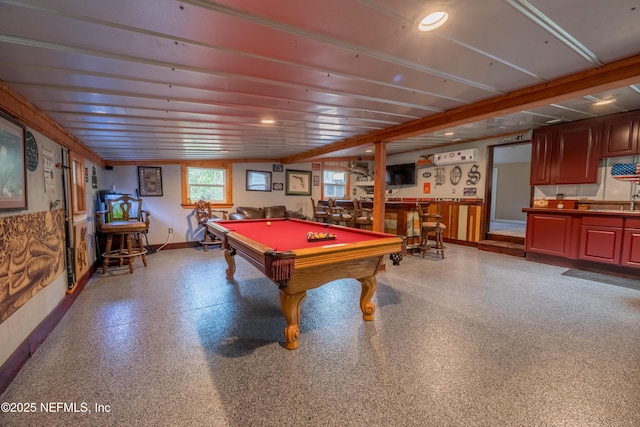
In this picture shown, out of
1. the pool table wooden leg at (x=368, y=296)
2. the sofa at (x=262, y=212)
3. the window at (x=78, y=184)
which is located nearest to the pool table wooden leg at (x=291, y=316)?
the pool table wooden leg at (x=368, y=296)

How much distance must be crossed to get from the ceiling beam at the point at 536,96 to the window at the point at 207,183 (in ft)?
14.5

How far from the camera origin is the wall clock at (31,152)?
7.14ft

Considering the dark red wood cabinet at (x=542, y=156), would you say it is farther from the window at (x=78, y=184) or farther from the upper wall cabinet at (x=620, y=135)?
the window at (x=78, y=184)

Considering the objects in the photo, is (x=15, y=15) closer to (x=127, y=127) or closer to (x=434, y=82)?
(x=127, y=127)

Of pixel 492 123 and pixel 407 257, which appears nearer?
pixel 492 123

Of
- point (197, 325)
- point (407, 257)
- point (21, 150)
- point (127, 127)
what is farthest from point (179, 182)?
point (407, 257)

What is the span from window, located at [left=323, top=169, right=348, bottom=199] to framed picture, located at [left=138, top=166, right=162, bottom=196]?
4436 millimetres

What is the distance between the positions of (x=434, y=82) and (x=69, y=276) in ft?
14.0

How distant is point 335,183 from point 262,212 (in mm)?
2823

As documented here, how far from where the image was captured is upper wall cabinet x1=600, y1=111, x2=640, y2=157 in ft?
12.8

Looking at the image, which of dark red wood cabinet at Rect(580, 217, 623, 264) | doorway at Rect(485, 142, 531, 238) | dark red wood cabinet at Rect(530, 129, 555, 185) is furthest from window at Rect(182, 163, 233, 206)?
doorway at Rect(485, 142, 531, 238)

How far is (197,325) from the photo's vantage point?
246 centimetres

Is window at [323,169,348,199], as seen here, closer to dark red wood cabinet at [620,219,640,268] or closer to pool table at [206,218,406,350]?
pool table at [206,218,406,350]

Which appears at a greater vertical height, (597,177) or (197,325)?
(597,177)
